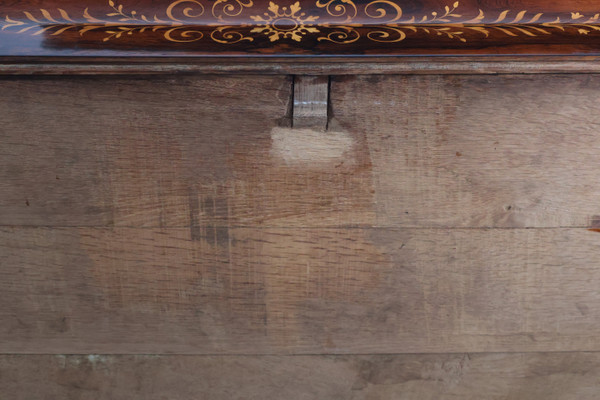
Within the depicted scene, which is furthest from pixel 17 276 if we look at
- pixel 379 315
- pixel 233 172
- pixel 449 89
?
pixel 449 89

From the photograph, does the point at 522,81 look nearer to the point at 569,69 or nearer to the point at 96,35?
the point at 569,69

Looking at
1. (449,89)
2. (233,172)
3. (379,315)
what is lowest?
(379,315)

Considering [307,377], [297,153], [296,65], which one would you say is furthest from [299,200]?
[307,377]

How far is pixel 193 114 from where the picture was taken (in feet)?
2.19

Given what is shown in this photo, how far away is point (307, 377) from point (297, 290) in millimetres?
164

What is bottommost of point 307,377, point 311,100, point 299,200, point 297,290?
point 307,377

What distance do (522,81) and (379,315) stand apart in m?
0.39

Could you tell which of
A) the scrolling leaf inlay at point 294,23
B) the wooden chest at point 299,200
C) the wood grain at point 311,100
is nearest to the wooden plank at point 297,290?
the wooden chest at point 299,200

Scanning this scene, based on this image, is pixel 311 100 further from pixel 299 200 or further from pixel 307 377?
pixel 307 377

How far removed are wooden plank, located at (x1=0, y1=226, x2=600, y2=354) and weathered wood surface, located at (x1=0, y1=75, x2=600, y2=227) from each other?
0.10 feet

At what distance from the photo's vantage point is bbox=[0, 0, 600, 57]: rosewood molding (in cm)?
61

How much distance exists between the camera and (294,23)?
0.65 meters

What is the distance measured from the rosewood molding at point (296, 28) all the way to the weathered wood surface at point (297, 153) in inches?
1.9

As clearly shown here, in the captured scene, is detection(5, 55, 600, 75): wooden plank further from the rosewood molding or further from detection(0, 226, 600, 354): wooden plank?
detection(0, 226, 600, 354): wooden plank
